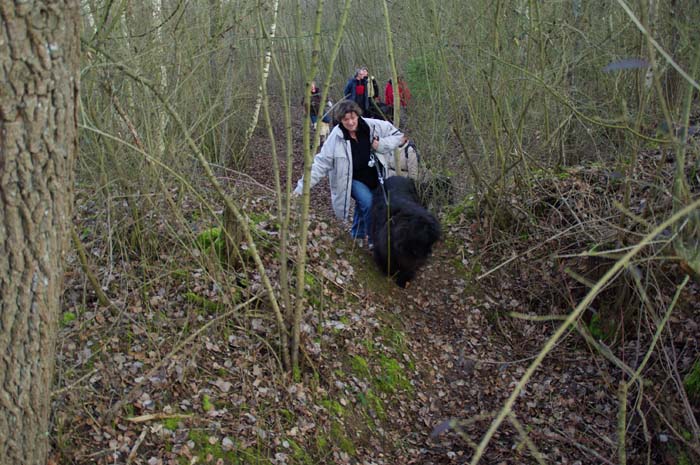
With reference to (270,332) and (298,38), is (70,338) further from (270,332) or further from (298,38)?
(298,38)

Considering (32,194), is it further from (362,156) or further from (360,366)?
(362,156)

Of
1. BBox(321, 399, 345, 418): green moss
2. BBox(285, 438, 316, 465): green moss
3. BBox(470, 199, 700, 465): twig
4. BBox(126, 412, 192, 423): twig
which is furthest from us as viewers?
BBox(321, 399, 345, 418): green moss

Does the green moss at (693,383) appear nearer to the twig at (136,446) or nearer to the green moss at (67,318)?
the twig at (136,446)

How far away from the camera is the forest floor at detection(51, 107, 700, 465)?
3.96 m

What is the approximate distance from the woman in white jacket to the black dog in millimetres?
451

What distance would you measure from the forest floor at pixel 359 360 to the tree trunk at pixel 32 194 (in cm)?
77

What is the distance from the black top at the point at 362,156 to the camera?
699 centimetres

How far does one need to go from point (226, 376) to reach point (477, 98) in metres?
4.82

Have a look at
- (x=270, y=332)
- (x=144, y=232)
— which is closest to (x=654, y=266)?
(x=270, y=332)

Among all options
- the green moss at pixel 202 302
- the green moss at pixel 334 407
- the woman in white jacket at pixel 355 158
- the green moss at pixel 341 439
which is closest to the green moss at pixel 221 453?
the green moss at pixel 341 439

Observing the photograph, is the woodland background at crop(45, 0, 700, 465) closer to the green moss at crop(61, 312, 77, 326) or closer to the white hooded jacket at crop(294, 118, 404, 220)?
the green moss at crop(61, 312, 77, 326)

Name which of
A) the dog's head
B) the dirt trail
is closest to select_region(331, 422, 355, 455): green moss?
the dirt trail

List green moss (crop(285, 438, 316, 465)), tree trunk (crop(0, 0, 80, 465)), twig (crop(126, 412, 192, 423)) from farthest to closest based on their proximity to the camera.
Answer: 1. green moss (crop(285, 438, 316, 465))
2. twig (crop(126, 412, 192, 423))
3. tree trunk (crop(0, 0, 80, 465))

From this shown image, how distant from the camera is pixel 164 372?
13.9 ft
